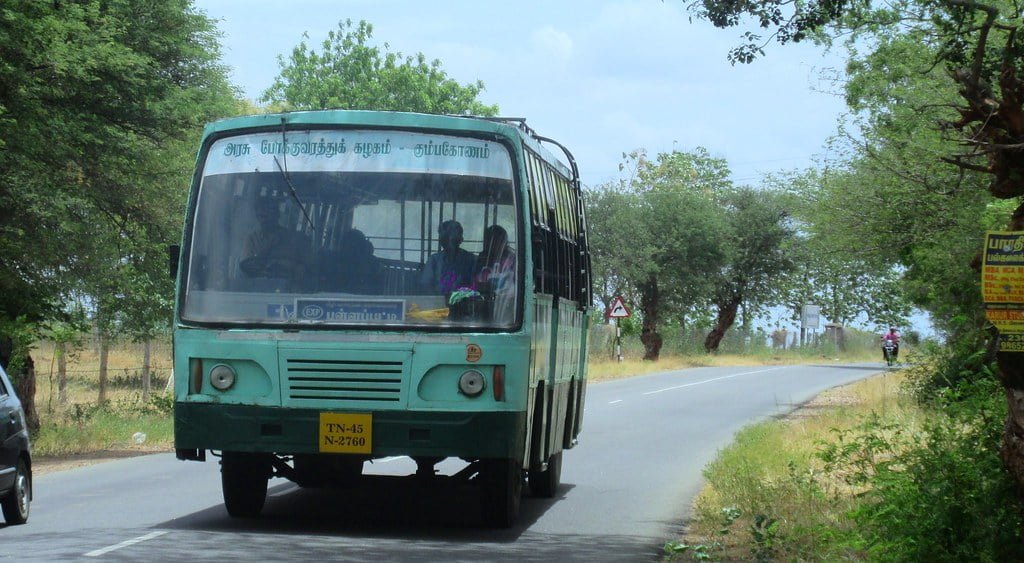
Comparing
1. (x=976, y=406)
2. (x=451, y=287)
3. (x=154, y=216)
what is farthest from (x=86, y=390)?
(x=976, y=406)

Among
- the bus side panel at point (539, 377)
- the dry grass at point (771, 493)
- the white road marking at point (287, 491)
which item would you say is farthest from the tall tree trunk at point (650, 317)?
the bus side panel at point (539, 377)

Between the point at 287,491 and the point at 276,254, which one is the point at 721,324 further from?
the point at 276,254

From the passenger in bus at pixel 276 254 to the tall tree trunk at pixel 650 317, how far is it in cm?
5478

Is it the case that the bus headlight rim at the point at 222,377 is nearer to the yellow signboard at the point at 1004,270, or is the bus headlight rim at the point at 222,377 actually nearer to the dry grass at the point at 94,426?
the yellow signboard at the point at 1004,270

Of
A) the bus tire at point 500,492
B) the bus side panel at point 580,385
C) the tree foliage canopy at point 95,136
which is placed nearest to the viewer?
the bus tire at point 500,492

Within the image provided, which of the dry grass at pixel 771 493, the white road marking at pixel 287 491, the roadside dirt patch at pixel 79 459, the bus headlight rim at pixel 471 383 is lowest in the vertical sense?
the roadside dirt patch at pixel 79 459

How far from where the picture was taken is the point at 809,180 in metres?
33.0

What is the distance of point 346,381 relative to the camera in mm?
10773

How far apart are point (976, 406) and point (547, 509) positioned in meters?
5.15

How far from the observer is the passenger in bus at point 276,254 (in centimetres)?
1104

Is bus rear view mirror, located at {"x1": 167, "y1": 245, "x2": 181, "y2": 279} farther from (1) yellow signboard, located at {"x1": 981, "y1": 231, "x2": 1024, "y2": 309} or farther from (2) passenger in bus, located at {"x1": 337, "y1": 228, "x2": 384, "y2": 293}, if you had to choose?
(1) yellow signboard, located at {"x1": 981, "y1": 231, "x2": 1024, "y2": 309}

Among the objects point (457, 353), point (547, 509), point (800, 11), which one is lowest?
point (547, 509)

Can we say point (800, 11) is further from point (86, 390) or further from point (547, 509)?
point (86, 390)

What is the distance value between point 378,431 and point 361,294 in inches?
41.3
